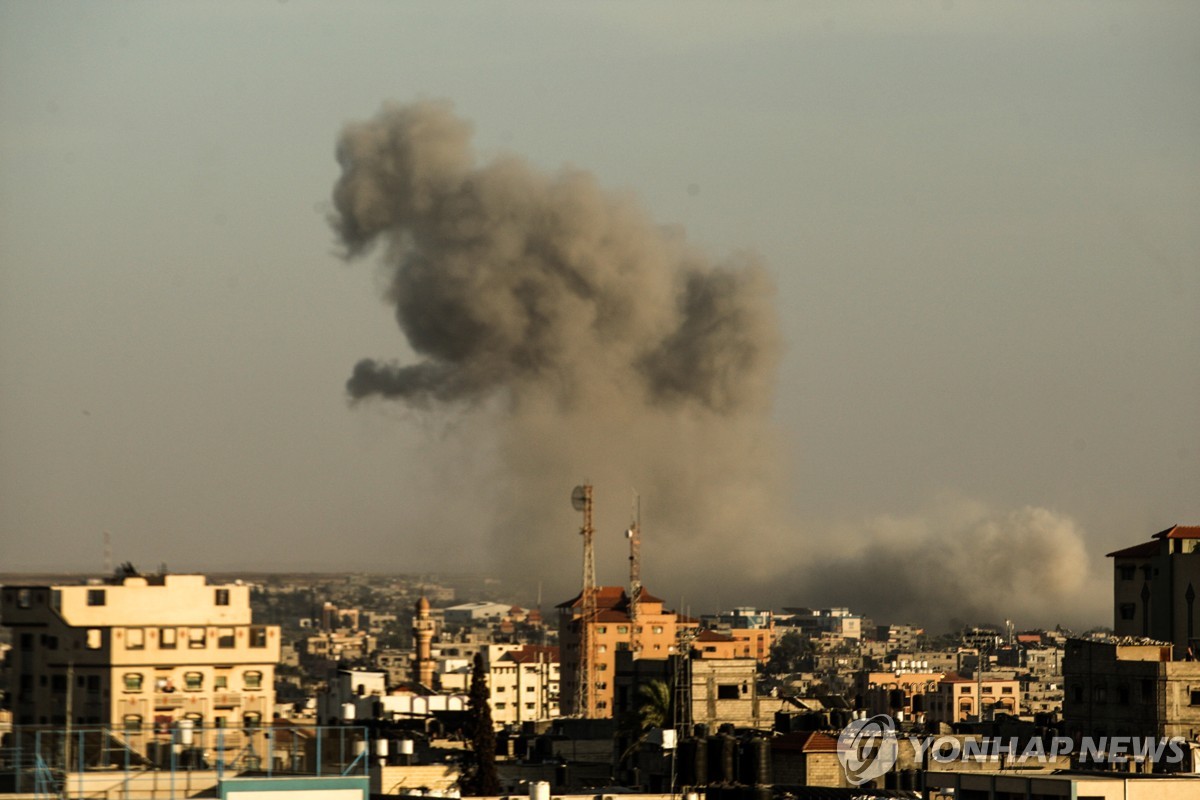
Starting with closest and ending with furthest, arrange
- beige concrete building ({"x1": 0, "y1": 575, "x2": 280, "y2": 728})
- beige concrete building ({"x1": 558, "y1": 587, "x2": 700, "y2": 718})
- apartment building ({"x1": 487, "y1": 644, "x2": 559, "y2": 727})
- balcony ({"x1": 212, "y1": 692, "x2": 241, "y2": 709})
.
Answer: beige concrete building ({"x1": 0, "y1": 575, "x2": 280, "y2": 728}) < balcony ({"x1": 212, "y1": 692, "x2": 241, "y2": 709}) < beige concrete building ({"x1": 558, "y1": 587, "x2": 700, "y2": 718}) < apartment building ({"x1": 487, "y1": 644, "x2": 559, "y2": 727})

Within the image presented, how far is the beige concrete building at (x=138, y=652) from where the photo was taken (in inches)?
1937

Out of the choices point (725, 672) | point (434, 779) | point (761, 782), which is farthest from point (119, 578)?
point (761, 782)

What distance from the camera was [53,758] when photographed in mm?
24625

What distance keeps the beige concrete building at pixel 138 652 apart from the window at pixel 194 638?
21 millimetres

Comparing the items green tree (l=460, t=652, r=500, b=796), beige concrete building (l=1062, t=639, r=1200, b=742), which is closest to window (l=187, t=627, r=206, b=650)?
green tree (l=460, t=652, r=500, b=796)

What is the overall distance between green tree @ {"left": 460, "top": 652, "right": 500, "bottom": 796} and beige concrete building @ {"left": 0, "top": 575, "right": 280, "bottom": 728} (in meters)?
4.71

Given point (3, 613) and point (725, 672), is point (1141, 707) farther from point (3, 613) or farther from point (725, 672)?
point (3, 613)

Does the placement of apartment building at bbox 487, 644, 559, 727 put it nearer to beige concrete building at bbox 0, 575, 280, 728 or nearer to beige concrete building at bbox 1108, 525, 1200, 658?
beige concrete building at bbox 1108, 525, 1200, 658

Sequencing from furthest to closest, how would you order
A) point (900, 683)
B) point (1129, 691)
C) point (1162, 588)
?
point (900, 683)
point (1162, 588)
point (1129, 691)

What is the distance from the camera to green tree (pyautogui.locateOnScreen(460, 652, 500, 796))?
140 ft

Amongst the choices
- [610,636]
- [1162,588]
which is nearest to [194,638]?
[1162,588]

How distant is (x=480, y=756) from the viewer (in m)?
44.0

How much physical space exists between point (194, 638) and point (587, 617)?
47215mm

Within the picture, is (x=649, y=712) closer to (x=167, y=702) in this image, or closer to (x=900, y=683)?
(x=167, y=702)
